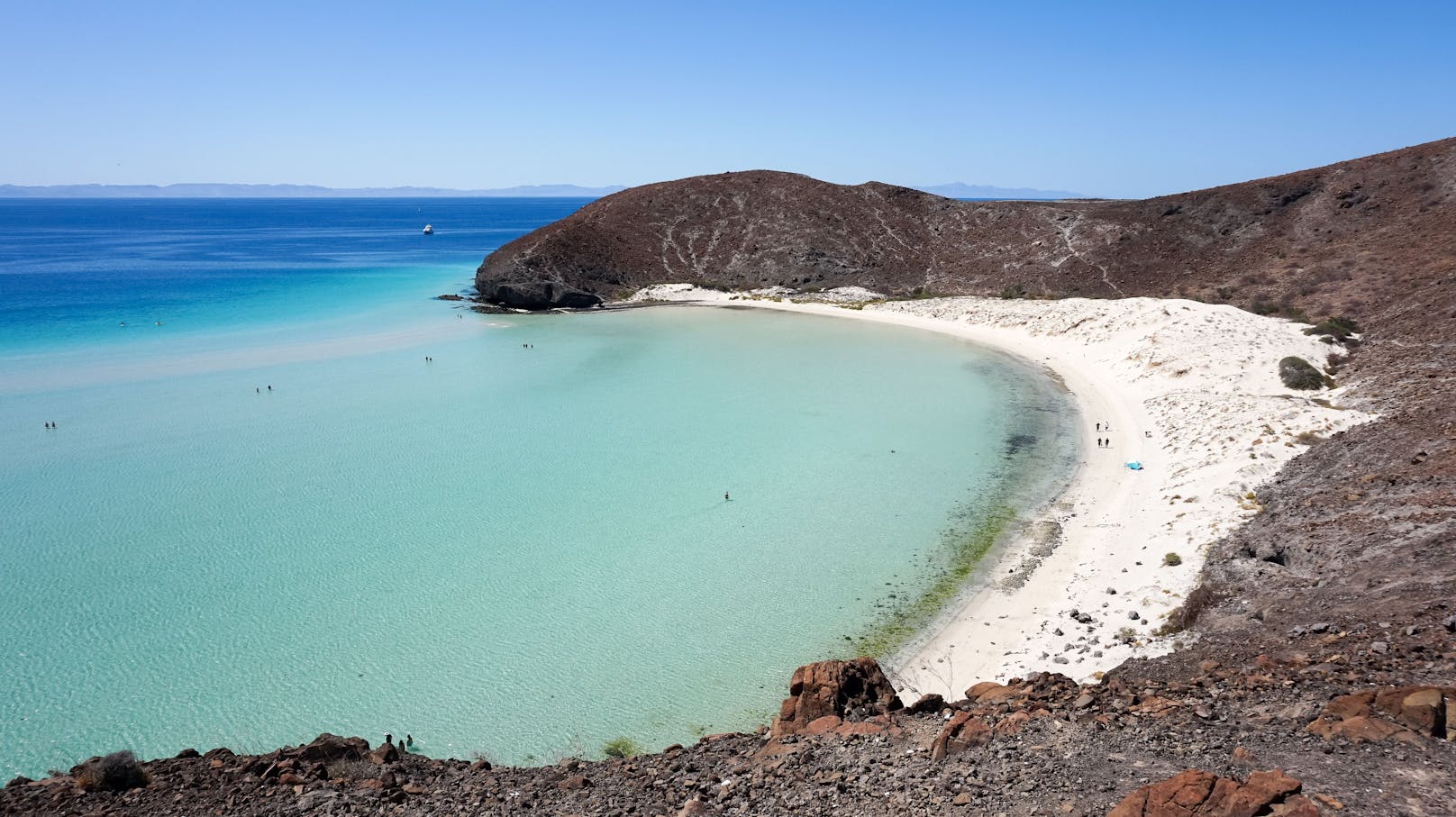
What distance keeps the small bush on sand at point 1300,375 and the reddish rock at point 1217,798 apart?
101ft

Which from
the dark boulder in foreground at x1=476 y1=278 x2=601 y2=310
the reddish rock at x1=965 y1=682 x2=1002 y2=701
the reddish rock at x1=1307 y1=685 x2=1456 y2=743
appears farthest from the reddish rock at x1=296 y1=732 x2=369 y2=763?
the dark boulder in foreground at x1=476 y1=278 x2=601 y2=310

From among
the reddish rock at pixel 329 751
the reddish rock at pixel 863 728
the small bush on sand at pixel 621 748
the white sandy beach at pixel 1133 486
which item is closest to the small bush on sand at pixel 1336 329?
the white sandy beach at pixel 1133 486

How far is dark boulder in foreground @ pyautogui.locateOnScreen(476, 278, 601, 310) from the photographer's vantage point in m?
71.1

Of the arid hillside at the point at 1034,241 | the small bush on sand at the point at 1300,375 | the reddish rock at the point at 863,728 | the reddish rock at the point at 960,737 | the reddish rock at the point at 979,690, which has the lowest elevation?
the reddish rock at the point at 979,690

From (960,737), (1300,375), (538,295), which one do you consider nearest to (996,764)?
(960,737)

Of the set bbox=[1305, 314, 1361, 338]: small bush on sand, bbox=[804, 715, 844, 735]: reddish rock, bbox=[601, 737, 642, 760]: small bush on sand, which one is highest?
bbox=[1305, 314, 1361, 338]: small bush on sand

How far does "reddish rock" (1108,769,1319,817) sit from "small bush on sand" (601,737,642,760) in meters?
8.88

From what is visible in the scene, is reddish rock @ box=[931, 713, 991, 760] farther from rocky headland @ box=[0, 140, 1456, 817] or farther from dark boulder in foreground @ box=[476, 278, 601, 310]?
dark boulder in foreground @ box=[476, 278, 601, 310]

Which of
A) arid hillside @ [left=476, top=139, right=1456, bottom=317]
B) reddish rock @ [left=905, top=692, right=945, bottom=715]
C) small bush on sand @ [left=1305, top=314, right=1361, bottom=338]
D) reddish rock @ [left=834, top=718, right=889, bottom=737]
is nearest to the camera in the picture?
reddish rock @ [left=834, top=718, right=889, bottom=737]

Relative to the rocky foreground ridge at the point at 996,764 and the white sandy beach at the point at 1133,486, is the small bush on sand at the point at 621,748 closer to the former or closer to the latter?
the rocky foreground ridge at the point at 996,764

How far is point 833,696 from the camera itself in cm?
1249

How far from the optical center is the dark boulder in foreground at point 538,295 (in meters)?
71.1

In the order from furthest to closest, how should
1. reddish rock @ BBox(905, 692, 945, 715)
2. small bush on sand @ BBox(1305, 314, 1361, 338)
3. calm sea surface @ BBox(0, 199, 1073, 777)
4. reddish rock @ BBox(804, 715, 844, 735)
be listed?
small bush on sand @ BBox(1305, 314, 1361, 338) < calm sea surface @ BBox(0, 199, 1073, 777) < reddish rock @ BBox(905, 692, 945, 715) < reddish rock @ BBox(804, 715, 844, 735)

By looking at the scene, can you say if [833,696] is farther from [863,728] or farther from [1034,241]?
[1034,241]
